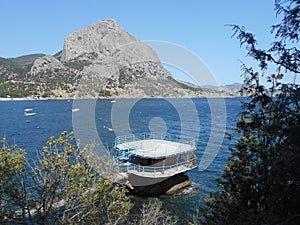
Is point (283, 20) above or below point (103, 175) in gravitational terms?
above

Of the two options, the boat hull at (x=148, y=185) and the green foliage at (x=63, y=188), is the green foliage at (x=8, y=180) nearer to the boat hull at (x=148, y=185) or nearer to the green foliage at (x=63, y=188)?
the green foliage at (x=63, y=188)

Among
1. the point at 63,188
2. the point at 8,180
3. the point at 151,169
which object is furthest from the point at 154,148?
the point at 8,180

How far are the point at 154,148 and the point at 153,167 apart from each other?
386 cm

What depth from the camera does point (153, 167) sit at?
83.9 ft

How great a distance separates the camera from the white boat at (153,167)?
83.8ft

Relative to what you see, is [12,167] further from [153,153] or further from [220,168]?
[220,168]

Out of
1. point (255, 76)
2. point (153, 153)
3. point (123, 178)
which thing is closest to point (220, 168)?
point (153, 153)

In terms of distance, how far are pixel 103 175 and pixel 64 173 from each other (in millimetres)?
2075

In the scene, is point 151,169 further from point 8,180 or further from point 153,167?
point 8,180

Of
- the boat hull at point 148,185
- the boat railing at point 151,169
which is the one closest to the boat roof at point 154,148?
the boat railing at point 151,169

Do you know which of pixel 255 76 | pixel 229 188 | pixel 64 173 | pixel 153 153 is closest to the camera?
pixel 255 76

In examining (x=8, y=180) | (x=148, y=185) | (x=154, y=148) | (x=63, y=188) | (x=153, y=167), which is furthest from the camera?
(x=154, y=148)

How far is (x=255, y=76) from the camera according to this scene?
9438 millimetres

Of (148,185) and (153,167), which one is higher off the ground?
(153,167)
